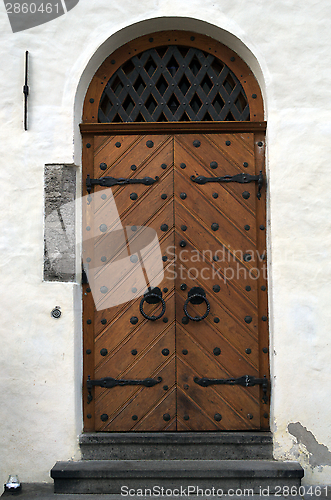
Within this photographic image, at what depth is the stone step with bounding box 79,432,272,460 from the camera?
308 cm

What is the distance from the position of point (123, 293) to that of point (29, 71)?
1837 mm

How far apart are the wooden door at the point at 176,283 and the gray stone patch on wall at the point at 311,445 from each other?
0.24 meters

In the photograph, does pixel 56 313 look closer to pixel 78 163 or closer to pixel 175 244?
pixel 175 244

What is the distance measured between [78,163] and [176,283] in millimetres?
1197

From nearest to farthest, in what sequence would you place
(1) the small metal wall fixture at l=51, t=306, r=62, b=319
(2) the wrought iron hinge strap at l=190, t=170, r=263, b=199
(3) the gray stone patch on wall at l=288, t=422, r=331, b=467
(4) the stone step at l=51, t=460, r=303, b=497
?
(4) the stone step at l=51, t=460, r=303, b=497, (3) the gray stone patch on wall at l=288, t=422, r=331, b=467, (1) the small metal wall fixture at l=51, t=306, r=62, b=319, (2) the wrought iron hinge strap at l=190, t=170, r=263, b=199

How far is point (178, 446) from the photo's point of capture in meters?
3.10

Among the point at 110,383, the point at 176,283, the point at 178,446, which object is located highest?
the point at 176,283

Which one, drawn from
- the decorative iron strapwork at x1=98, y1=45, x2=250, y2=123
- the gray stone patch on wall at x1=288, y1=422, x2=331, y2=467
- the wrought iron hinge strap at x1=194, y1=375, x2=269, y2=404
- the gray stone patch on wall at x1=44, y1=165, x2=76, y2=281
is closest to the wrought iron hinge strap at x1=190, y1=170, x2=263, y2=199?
the decorative iron strapwork at x1=98, y1=45, x2=250, y2=123

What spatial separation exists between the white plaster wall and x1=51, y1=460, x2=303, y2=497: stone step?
0.16 metres

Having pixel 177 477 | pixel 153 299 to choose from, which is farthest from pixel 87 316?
pixel 177 477

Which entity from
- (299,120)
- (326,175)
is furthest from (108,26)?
(326,175)

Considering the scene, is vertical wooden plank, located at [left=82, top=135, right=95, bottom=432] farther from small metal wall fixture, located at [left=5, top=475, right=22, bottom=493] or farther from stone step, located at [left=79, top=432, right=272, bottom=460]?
small metal wall fixture, located at [left=5, top=475, right=22, bottom=493]

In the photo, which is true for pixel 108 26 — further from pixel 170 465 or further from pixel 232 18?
pixel 170 465

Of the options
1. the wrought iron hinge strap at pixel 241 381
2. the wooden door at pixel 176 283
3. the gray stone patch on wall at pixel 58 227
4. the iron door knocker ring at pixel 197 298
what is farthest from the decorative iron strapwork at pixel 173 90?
the wrought iron hinge strap at pixel 241 381
